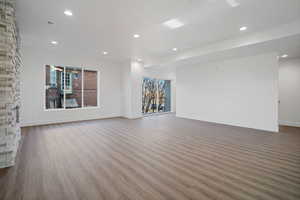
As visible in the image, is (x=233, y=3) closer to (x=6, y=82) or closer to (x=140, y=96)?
(x=6, y=82)

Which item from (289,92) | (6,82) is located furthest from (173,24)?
(289,92)

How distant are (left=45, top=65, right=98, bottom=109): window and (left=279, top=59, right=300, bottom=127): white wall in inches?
338

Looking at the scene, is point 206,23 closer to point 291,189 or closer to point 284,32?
point 284,32

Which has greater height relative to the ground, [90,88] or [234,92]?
[90,88]

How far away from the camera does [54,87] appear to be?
6.51 m

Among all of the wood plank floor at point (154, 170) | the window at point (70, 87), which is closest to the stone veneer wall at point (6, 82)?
the wood plank floor at point (154, 170)

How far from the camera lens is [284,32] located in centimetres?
375

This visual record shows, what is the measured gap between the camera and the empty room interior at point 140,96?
2.16 m

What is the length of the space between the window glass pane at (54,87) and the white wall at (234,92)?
601 centimetres

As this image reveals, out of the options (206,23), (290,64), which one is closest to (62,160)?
(206,23)

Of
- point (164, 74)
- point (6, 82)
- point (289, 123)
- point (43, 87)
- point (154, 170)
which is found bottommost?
point (154, 170)

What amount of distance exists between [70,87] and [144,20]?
513 cm

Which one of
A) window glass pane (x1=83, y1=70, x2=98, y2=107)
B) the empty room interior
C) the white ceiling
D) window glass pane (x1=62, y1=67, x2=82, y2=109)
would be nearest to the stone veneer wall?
the empty room interior

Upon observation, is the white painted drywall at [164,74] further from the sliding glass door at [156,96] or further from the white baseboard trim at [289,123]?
the white baseboard trim at [289,123]
